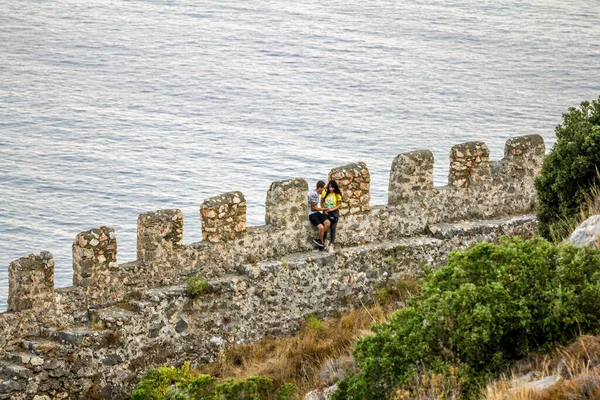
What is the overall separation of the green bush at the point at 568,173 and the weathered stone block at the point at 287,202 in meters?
4.53

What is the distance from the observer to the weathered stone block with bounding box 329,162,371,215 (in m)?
24.2

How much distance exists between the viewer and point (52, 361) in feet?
69.8

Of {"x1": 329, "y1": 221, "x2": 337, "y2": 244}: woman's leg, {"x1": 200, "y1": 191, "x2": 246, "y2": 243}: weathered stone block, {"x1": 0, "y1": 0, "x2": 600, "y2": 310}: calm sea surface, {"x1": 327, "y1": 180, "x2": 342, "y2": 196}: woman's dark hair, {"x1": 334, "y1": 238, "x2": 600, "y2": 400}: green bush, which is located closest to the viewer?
{"x1": 334, "y1": 238, "x2": 600, "y2": 400}: green bush

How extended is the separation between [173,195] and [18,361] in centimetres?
2451

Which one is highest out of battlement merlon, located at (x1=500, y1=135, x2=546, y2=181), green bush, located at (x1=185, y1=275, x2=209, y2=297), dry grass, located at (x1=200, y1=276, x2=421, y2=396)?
battlement merlon, located at (x1=500, y1=135, x2=546, y2=181)

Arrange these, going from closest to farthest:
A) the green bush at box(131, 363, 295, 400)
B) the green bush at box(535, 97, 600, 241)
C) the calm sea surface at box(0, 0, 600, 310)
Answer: the green bush at box(131, 363, 295, 400) < the green bush at box(535, 97, 600, 241) < the calm sea surface at box(0, 0, 600, 310)

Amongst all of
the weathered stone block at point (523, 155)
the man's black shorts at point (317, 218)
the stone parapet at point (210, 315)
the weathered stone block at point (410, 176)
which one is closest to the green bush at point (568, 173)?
the weathered stone block at point (410, 176)

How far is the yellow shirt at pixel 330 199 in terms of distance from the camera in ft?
79.0

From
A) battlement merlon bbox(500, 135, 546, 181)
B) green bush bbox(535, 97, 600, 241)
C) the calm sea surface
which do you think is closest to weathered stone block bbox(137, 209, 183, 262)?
green bush bbox(535, 97, 600, 241)

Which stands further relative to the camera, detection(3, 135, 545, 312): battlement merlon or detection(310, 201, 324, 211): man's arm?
detection(310, 201, 324, 211): man's arm

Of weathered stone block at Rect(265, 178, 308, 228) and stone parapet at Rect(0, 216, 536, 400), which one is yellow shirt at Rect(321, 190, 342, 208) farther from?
stone parapet at Rect(0, 216, 536, 400)

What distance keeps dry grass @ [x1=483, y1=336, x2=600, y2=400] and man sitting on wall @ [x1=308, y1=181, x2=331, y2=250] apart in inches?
361

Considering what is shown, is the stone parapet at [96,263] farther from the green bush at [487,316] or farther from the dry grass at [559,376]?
the dry grass at [559,376]

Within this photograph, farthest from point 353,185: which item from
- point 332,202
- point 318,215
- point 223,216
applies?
point 223,216
